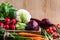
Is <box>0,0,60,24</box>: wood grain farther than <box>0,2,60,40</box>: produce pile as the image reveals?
Yes

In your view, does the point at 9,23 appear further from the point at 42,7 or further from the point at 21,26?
the point at 42,7

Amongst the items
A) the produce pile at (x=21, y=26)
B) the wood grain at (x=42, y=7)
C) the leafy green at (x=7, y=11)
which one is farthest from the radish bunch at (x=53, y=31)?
the wood grain at (x=42, y=7)

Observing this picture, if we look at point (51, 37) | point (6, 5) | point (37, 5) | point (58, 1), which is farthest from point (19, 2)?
point (51, 37)

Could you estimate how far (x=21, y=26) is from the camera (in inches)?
57.5

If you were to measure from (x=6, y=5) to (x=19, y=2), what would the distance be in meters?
0.71

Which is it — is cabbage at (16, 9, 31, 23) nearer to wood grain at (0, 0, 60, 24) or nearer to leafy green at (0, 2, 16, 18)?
leafy green at (0, 2, 16, 18)

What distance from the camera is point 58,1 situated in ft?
7.66

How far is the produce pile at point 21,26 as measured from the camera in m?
1.31

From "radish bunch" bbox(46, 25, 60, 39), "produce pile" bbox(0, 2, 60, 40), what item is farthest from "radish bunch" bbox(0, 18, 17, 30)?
"radish bunch" bbox(46, 25, 60, 39)

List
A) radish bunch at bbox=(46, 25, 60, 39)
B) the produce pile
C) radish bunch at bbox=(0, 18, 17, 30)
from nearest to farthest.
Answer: the produce pile, radish bunch at bbox=(0, 18, 17, 30), radish bunch at bbox=(46, 25, 60, 39)

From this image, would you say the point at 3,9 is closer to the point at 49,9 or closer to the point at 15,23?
the point at 15,23

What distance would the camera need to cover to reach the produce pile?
131 cm

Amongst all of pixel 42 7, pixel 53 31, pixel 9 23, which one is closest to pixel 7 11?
pixel 9 23

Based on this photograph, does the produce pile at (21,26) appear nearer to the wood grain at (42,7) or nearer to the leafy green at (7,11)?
the leafy green at (7,11)
